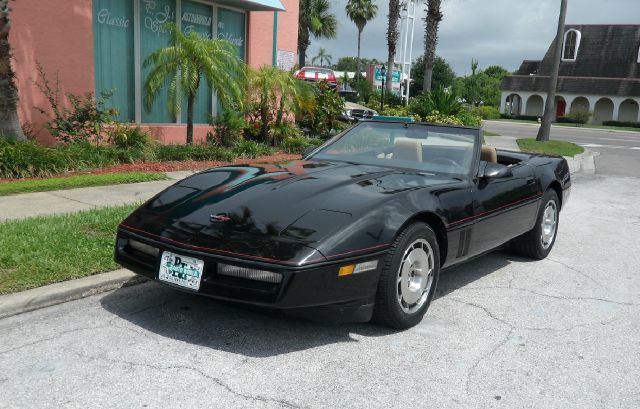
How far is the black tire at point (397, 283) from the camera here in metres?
3.93

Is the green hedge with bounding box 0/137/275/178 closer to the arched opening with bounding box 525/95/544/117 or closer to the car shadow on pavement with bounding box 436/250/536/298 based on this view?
the car shadow on pavement with bounding box 436/250/536/298

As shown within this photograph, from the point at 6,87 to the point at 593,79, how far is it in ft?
194

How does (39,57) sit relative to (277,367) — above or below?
above

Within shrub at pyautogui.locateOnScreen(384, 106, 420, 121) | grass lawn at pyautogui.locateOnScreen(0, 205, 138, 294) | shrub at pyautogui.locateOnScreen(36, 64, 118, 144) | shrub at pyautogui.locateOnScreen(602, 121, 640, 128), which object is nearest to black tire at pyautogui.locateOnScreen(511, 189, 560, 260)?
grass lawn at pyautogui.locateOnScreen(0, 205, 138, 294)

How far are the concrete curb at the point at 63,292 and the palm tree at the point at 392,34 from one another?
89.2ft

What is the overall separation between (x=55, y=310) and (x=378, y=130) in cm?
316

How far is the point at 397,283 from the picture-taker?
4031mm

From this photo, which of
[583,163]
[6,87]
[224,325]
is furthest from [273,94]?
[224,325]

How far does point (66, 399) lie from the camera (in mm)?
3105

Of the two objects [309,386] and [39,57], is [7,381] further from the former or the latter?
[39,57]

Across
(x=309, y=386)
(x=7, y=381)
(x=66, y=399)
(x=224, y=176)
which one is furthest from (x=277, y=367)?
(x=224, y=176)

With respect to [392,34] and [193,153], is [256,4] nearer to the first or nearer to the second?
[193,153]

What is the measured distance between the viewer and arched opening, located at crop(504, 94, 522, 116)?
2542 inches

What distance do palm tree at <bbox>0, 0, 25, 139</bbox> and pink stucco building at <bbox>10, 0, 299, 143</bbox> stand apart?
2.62 feet
